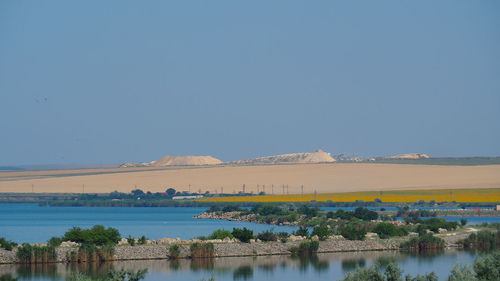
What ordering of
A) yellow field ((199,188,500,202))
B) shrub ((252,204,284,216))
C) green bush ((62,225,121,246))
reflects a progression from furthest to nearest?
yellow field ((199,188,500,202)) → shrub ((252,204,284,216)) → green bush ((62,225,121,246))

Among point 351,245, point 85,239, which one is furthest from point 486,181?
point 85,239

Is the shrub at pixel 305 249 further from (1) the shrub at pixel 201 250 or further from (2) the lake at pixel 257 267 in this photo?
(1) the shrub at pixel 201 250

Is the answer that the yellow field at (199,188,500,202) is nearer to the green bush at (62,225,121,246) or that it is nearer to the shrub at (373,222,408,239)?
the shrub at (373,222,408,239)

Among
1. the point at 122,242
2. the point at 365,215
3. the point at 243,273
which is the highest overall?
the point at 365,215

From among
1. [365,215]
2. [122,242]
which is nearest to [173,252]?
[122,242]

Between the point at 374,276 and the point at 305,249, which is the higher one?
the point at 305,249

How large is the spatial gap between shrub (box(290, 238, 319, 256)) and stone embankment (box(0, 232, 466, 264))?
9.7 inches

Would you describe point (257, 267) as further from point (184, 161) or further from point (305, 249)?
point (184, 161)

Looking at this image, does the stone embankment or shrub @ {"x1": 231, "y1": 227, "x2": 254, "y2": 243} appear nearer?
the stone embankment

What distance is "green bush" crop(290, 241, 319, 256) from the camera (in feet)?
133

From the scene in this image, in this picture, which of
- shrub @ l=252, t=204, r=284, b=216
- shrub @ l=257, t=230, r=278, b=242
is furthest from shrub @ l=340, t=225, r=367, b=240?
shrub @ l=252, t=204, r=284, b=216

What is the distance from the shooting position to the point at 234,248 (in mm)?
39688

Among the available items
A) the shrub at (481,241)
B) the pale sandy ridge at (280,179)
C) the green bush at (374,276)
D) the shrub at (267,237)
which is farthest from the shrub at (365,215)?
the pale sandy ridge at (280,179)

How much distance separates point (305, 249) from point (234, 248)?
2740mm
